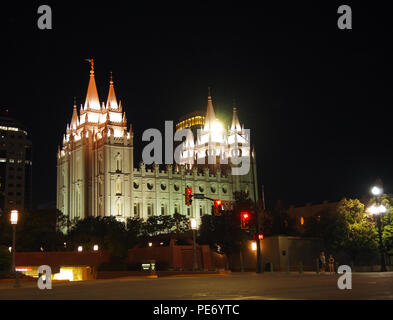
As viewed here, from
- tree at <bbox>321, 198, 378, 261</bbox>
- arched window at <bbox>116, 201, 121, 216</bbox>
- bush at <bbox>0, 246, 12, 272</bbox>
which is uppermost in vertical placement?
arched window at <bbox>116, 201, 121, 216</bbox>

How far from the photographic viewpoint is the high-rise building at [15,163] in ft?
448

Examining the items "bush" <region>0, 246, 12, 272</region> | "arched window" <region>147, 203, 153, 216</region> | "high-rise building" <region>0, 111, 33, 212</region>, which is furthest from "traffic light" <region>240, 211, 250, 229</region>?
"high-rise building" <region>0, 111, 33, 212</region>

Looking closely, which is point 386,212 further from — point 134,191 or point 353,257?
point 134,191

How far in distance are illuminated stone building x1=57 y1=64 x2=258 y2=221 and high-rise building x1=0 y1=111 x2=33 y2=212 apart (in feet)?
95.0

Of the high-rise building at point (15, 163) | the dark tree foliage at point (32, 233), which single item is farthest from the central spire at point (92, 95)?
the dark tree foliage at point (32, 233)

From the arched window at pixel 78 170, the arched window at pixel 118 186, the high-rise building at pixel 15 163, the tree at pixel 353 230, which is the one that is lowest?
the tree at pixel 353 230

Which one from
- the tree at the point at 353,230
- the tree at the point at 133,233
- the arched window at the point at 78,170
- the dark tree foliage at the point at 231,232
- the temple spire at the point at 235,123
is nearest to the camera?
the tree at the point at 353,230

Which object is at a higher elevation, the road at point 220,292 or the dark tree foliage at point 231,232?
the dark tree foliage at point 231,232

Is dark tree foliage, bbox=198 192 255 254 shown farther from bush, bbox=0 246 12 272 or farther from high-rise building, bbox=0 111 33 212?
high-rise building, bbox=0 111 33 212

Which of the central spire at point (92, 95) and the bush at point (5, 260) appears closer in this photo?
the bush at point (5, 260)

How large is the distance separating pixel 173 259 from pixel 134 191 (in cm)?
5712

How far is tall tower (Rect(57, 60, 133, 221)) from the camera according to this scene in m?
96.6

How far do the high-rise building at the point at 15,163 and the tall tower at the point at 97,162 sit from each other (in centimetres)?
3277

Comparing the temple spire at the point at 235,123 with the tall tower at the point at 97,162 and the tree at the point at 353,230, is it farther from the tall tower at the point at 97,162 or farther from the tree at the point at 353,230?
the tree at the point at 353,230
